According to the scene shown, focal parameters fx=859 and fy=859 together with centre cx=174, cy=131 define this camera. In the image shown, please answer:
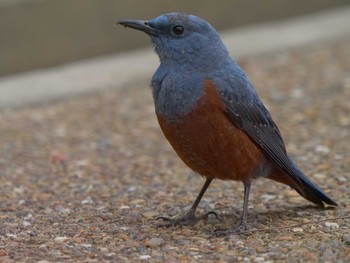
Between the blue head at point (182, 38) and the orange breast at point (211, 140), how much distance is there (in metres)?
0.25

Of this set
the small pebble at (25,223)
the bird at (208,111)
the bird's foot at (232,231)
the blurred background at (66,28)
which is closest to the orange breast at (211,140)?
the bird at (208,111)

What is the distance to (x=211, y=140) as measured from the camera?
16.2 feet

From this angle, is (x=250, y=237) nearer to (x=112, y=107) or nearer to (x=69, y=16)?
(x=112, y=107)

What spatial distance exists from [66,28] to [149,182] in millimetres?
3635

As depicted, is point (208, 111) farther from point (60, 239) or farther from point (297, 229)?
point (60, 239)

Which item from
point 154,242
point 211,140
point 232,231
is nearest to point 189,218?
point 232,231

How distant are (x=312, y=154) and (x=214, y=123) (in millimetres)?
2294

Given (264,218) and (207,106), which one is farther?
(264,218)

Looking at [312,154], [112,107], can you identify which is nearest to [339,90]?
[312,154]

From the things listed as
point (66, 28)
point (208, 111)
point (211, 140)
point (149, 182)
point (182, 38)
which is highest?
point (66, 28)

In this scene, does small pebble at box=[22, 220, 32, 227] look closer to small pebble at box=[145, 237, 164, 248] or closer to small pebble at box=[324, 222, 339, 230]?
small pebble at box=[145, 237, 164, 248]

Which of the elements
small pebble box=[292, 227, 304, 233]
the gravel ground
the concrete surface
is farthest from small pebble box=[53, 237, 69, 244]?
the concrete surface

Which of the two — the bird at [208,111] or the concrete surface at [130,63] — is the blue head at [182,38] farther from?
the concrete surface at [130,63]

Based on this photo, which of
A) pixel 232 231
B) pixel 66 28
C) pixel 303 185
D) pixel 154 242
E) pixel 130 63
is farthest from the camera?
pixel 130 63
